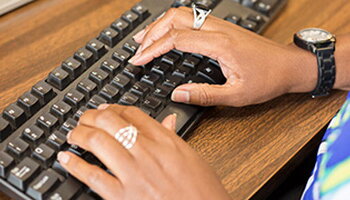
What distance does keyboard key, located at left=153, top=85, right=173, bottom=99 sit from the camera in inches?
27.0

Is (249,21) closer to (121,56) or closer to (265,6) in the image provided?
(265,6)

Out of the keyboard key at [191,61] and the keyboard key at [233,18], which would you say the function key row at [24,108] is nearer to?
the keyboard key at [191,61]

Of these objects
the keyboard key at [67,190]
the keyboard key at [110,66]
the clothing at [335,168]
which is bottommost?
the clothing at [335,168]

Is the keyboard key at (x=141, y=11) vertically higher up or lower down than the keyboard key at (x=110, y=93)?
higher up

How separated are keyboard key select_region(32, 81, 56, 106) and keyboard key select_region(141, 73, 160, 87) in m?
0.12

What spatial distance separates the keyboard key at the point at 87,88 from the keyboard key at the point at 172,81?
10 centimetres

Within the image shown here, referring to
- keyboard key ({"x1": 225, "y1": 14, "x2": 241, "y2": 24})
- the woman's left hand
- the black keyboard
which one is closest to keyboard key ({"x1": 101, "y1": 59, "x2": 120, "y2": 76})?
the black keyboard

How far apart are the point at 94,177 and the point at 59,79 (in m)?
0.17

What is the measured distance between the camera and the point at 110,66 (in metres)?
0.70

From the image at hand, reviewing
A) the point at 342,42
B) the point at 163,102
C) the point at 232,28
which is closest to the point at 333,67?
the point at 342,42

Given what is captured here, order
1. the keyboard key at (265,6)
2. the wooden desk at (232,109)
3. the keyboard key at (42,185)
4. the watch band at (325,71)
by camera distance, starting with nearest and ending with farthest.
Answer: the keyboard key at (42,185) → the wooden desk at (232,109) → the watch band at (325,71) → the keyboard key at (265,6)

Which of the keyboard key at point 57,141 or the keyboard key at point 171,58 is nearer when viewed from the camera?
the keyboard key at point 57,141

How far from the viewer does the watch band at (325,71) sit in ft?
2.49

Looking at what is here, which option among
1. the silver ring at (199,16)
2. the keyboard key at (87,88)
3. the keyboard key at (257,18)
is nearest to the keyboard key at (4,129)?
the keyboard key at (87,88)
